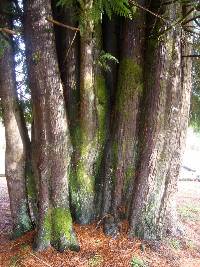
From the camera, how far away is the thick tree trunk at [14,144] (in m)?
5.13

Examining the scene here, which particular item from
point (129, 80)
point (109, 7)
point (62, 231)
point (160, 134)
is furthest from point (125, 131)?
point (109, 7)

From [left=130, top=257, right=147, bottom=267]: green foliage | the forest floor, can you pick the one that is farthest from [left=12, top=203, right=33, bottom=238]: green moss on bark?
[left=130, top=257, right=147, bottom=267]: green foliage

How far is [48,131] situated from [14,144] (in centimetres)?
82

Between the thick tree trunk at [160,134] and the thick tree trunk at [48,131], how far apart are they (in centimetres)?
106

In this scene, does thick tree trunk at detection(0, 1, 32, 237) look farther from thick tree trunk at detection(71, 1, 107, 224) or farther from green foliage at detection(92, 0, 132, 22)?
green foliage at detection(92, 0, 132, 22)

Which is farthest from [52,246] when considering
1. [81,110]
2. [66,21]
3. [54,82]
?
[66,21]

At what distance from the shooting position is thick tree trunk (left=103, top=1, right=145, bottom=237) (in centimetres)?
508

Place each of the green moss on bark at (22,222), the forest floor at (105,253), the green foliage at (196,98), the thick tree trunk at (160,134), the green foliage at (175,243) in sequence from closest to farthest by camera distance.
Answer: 1. the forest floor at (105,253)
2. the thick tree trunk at (160,134)
3. the green foliage at (175,243)
4. the green moss on bark at (22,222)
5. the green foliage at (196,98)

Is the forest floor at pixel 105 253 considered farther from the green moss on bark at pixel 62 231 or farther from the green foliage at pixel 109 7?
the green foliage at pixel 109 7

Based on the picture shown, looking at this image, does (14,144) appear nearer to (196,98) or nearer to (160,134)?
(160,134)

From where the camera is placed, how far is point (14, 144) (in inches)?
207

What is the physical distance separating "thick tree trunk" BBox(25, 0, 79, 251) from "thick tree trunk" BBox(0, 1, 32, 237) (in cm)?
50

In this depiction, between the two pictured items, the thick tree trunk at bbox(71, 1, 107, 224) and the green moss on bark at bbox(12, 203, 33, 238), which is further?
the green moss on bark at bbox(12, 203, 33, 238)

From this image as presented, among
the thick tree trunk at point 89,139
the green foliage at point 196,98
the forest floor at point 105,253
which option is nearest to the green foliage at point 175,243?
the forest floor at point 105,253
